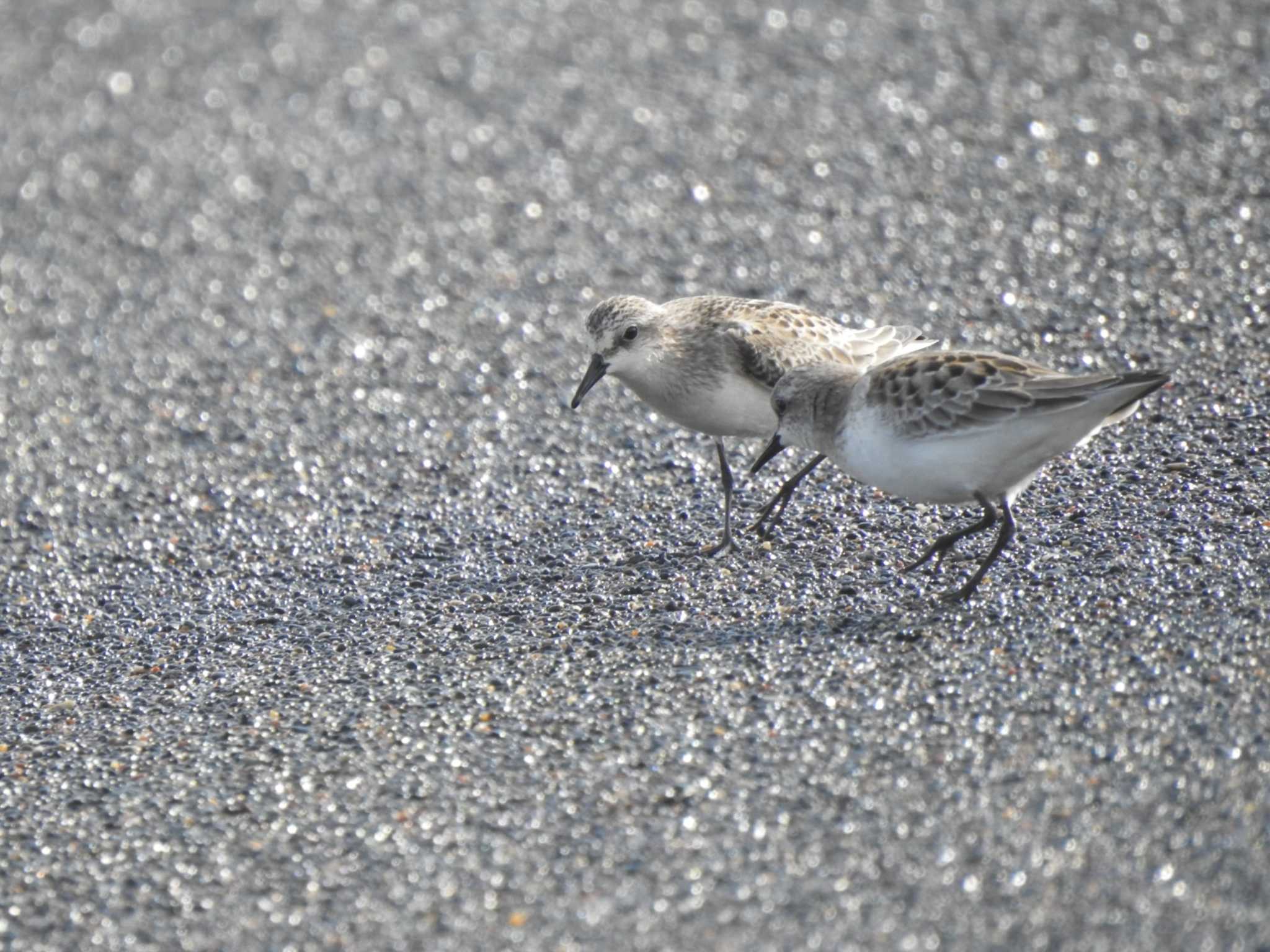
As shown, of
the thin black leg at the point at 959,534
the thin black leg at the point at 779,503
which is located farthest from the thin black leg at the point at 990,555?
the thin black leg at the point at 779,503

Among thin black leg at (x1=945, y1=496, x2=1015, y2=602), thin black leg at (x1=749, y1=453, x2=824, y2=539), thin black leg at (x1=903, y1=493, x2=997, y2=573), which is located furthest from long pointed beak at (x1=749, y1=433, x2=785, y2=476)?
thin black leg at (x1=945, y1=496, x2=1015, y2=602)

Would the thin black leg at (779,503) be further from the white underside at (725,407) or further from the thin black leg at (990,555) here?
the thin black leg at (990,555)

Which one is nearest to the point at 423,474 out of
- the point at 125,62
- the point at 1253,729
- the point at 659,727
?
the point at 659,727

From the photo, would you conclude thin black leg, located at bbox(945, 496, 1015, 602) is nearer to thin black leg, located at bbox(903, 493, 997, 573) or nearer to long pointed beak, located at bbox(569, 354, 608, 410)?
thin black leg, located at bbox(903, 493, 997, 573)

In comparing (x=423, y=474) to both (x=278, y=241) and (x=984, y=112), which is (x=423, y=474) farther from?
(x=984, y=112)

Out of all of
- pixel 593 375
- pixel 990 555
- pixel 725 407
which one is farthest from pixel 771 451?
pixel 990 555
